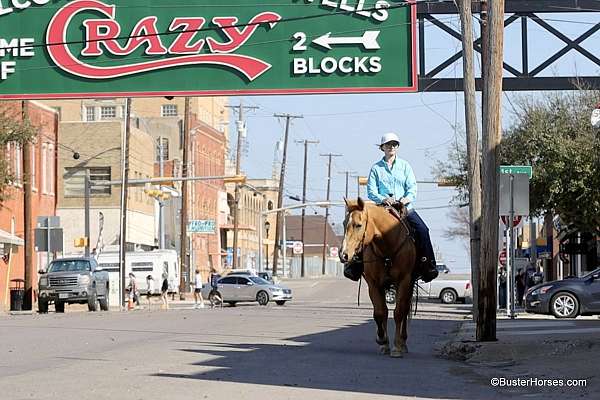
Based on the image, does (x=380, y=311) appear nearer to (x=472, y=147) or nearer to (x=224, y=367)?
(x=224, y=367)

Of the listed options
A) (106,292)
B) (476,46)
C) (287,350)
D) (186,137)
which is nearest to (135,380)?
(287,350)

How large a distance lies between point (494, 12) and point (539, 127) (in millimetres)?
24535

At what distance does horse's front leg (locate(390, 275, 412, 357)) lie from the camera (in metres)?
14.8

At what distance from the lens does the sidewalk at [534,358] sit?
1170 cm

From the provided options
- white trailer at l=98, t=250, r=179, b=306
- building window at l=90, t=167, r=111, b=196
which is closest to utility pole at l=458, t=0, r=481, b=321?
white trailer at l=98, t=250, r=179, b=306

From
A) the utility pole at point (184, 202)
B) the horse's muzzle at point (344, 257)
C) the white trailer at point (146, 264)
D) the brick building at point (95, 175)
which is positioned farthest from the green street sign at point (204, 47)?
the brick building at point (95, 175)

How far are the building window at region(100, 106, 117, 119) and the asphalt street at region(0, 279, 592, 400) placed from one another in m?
81.6

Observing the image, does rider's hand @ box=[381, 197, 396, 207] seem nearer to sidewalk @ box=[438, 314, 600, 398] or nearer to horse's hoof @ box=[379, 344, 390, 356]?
horse's hoof @ box=[379, 344, 390, 356]

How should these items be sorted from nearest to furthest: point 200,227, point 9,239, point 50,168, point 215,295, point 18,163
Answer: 1. point 9,239
2. point 18,163
3. point 215,295
4. point 50,168
5. point 200,227

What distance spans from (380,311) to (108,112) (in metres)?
89.3

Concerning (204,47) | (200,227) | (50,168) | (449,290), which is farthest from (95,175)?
(204,47)

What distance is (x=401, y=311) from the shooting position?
14.9 m

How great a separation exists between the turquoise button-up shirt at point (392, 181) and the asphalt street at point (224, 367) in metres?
2.02

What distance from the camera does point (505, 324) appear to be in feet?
76.5
